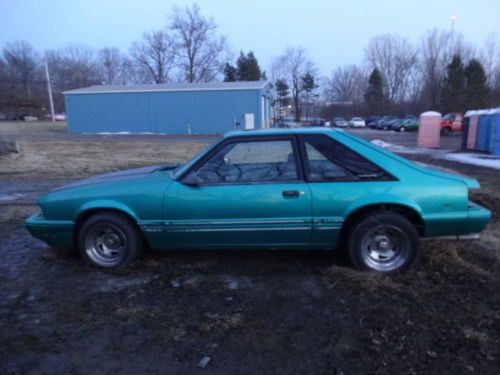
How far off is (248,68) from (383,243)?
6791cm

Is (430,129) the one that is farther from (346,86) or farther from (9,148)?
(346,86)

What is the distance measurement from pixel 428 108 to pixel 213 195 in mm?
56809

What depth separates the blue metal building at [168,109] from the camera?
31.7 metres

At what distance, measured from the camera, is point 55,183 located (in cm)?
937

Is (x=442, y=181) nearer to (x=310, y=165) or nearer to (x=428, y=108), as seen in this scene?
(x=310, y=165)

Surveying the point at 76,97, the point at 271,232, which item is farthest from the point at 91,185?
the point at 76,97

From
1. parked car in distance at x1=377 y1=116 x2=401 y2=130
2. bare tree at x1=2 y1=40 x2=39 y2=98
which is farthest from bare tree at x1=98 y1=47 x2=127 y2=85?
parked car in distance at x1=377 y1=116 x2=401 y2=130

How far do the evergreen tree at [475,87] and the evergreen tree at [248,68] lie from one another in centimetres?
3384

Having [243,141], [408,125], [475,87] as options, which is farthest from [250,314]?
[475,87]

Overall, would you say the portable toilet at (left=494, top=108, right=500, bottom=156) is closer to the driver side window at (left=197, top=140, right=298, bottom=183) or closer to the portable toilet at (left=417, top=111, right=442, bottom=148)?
the portable toilet at (left=417, top=111, right=442, bottom=148)

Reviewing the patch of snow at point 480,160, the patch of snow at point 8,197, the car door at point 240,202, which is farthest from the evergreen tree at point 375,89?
the car door at point 240,202

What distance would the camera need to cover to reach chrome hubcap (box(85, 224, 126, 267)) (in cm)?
397

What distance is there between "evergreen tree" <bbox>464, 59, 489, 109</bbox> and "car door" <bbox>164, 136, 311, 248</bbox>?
1924 inches

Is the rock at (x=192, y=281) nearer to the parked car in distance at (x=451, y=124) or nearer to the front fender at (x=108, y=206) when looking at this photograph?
the front fender at (x=108, y=206)
